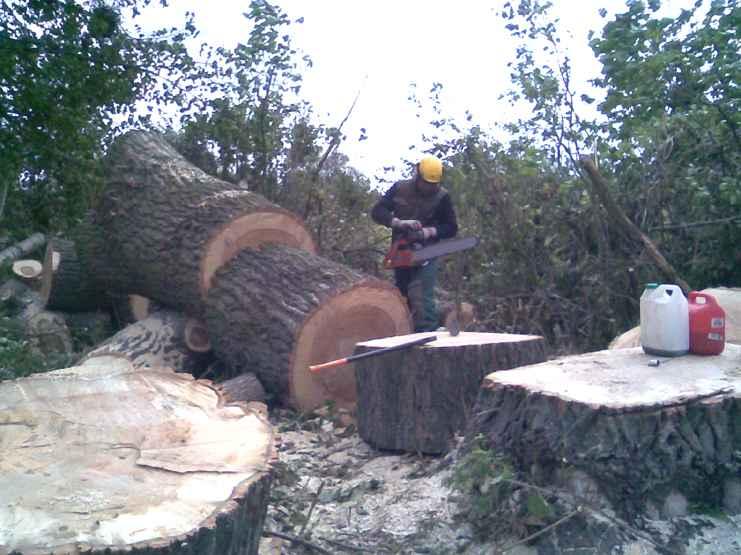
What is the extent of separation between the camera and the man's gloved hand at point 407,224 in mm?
6016

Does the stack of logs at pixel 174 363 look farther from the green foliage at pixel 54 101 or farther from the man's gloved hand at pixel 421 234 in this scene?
the green foliage at pixel 54 101

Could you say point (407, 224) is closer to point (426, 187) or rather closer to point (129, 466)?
point (426, 187)

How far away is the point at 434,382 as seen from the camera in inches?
169

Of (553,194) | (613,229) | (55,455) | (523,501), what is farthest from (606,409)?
(553,194)

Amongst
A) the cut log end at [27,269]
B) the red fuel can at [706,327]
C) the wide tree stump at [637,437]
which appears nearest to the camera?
the wide tree stump at [637,437]

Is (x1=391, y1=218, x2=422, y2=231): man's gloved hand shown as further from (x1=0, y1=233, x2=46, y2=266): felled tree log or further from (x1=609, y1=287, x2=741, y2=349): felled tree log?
(x1=0, y1=233, x2=46, y2=266): felled tree log

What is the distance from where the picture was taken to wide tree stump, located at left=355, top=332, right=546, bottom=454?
168 inches

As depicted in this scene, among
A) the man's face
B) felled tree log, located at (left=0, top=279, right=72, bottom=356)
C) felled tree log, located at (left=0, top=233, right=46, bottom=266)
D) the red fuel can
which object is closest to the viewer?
the red fuel can

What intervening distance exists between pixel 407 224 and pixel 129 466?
3.78m

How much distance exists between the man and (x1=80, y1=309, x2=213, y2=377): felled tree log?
1.69 meters

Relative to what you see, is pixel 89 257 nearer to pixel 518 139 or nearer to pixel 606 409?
pixel 518 139

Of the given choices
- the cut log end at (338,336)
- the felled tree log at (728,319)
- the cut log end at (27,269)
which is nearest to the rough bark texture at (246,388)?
the cut log end at (338,336)

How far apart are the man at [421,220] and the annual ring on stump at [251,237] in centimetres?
64

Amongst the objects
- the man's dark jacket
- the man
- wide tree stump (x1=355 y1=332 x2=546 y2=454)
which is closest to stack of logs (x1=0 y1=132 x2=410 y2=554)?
the man
